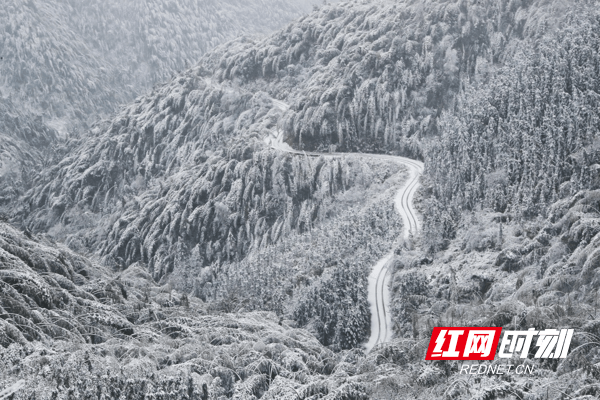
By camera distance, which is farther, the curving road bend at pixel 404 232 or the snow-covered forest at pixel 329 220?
the curving road bend at pixel 404 232

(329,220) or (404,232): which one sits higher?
(404,232)

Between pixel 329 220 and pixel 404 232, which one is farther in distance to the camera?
pixel 329 220

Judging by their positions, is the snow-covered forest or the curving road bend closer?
the snow-covered forest
